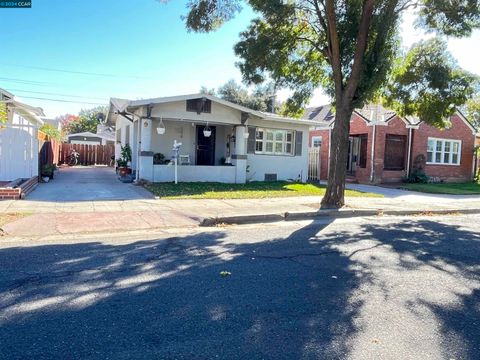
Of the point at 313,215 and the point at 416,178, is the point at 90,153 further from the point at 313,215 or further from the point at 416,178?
the point at 313,215

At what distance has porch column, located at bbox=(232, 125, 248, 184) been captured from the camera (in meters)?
17.9

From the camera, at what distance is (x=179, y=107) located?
1673cm

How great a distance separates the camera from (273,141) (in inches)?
800

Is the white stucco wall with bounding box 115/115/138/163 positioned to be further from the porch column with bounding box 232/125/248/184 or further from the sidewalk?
the sidewalk

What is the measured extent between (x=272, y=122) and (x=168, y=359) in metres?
17.3

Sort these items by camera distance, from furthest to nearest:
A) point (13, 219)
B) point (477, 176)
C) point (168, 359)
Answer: point (477, 176)
point (13, 219)
point (168, 359)

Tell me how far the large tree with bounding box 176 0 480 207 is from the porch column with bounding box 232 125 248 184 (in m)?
3.76

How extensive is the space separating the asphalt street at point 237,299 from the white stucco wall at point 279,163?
12.0 meters

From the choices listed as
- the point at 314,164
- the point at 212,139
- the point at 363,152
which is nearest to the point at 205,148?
the point at 212,139

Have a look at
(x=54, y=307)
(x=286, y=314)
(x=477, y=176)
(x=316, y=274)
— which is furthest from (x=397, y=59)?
(x=477, y=176)

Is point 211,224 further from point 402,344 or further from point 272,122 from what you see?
point 272,122

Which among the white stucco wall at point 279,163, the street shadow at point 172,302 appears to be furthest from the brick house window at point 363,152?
the street shadow at point 172,302

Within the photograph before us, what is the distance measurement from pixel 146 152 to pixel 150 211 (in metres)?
6.13

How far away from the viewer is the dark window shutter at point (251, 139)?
1933 centimetres
